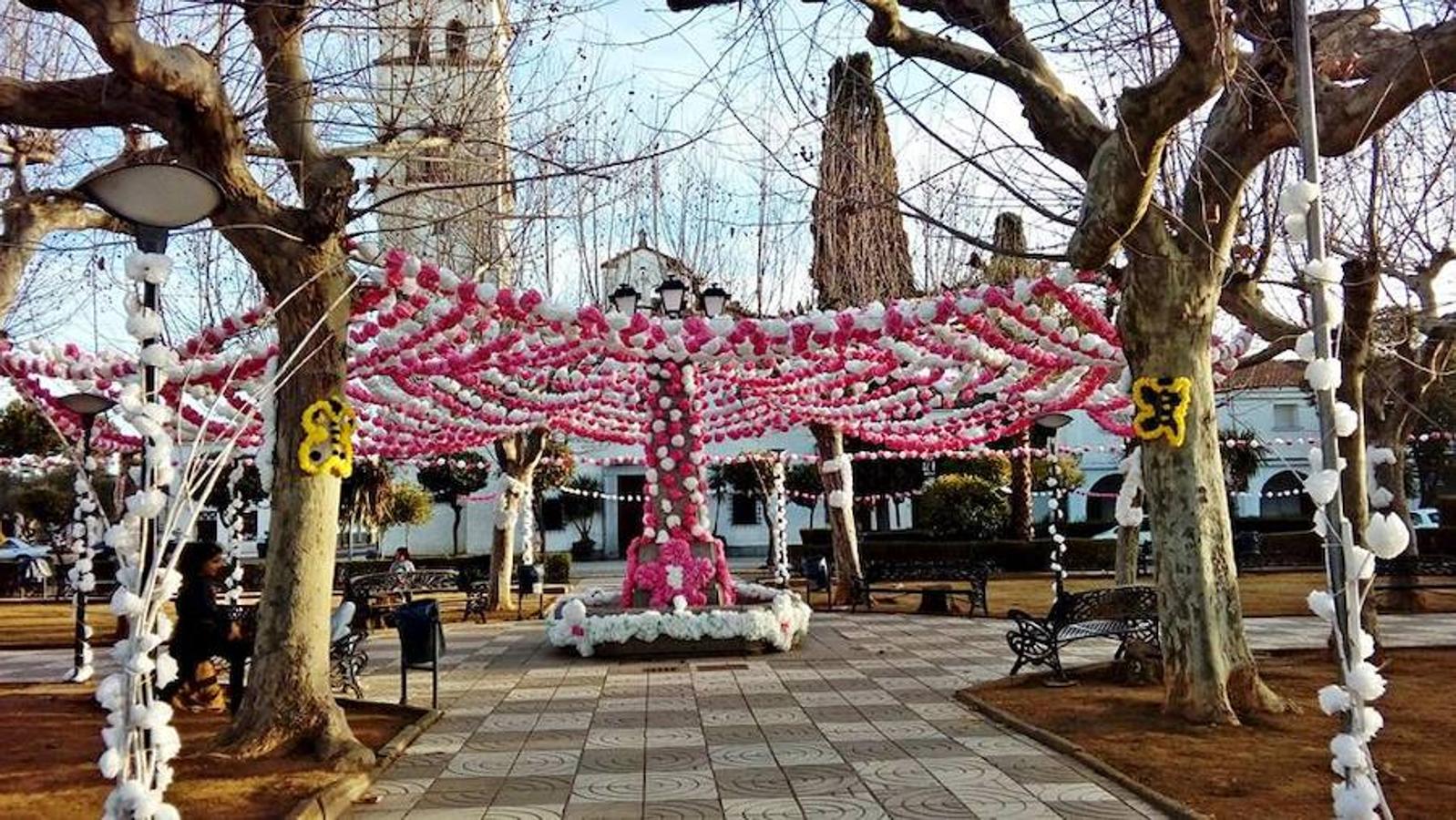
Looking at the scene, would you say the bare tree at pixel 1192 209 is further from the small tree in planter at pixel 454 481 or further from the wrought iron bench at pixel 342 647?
the small tree in planter at pixel 454 481

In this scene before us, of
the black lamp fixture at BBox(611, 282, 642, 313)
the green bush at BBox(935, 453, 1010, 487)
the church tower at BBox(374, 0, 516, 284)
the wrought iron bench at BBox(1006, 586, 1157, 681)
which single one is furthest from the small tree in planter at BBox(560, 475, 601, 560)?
the wrought iron bench at BBox(1006, 586, 1157, 681)

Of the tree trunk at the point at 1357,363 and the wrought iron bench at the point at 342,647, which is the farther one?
the tree trunk at the point at 1357,363

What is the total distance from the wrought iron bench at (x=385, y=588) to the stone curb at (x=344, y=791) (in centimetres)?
777

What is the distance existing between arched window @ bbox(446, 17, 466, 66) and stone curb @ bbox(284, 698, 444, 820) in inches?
201

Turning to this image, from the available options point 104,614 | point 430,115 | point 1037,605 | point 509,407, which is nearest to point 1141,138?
point 430,115

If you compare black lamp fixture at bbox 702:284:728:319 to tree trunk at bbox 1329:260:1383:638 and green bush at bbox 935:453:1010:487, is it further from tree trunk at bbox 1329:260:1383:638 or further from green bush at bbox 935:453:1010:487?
green bush at bbox 935:453:1010:487

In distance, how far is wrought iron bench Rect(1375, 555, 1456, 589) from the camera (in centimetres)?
1611

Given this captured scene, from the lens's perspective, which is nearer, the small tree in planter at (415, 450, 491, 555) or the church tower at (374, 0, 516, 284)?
the church tower at (374, 0, 516, 284)

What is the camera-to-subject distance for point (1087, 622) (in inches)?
388

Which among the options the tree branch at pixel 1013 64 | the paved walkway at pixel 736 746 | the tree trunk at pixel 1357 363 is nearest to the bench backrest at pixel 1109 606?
the paved walkway at pixel 736 746

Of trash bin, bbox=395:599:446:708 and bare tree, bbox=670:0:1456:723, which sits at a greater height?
bare tree, bbox=670:0:1456:723

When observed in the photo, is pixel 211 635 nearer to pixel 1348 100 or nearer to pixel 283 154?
pixel 283 154

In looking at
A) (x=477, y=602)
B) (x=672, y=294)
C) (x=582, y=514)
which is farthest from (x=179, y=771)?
(x=582, y=514)

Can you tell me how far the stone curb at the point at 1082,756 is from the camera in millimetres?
5500
